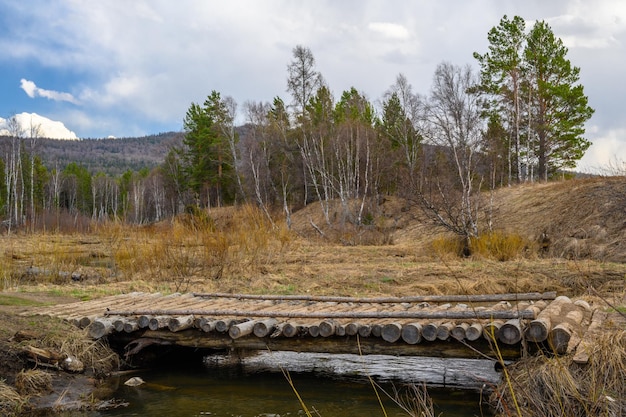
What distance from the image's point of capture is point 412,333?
628 centimetres

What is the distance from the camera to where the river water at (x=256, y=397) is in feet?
19.6

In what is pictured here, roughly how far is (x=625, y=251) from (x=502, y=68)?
1728 centimetres

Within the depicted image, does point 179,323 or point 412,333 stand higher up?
point 412,333

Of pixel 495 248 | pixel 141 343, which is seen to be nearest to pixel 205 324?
pixel 141 343

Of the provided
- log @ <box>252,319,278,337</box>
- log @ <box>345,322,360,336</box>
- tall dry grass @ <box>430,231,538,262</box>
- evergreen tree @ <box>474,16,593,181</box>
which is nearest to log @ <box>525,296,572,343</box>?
log @ <box>345,322,360,336</box>

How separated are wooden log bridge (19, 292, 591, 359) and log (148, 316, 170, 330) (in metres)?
0.01

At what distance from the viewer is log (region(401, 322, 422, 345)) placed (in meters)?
6.26

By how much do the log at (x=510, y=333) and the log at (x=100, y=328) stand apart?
5190mm

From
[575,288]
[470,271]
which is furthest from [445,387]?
[470,271]

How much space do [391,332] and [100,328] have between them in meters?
4.09

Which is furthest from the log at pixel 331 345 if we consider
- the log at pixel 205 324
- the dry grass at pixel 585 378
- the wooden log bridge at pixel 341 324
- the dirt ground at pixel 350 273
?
the dry grass at pixel 585 378

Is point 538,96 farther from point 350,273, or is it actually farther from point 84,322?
point 84,322

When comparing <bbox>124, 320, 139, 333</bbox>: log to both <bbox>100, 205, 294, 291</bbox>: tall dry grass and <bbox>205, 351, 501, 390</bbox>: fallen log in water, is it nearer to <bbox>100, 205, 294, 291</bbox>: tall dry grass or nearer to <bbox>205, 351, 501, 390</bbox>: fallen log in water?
<bbox>205, 351, 501, 390</bbox>: fallen log in water

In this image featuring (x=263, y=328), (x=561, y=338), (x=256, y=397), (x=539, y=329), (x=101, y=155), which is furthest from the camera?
(x=101, y=155)
